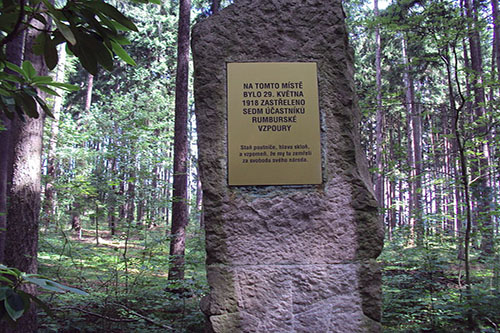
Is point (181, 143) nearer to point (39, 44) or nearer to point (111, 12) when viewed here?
point (39, 44)

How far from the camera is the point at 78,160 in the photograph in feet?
45.5

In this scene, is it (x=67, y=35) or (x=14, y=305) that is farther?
(x=67, y=35)

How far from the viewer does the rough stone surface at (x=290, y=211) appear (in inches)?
104

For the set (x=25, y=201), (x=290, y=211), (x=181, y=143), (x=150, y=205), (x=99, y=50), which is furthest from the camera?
(x=181, y=143)

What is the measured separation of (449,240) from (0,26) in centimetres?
626

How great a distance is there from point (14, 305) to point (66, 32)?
0.95 meters

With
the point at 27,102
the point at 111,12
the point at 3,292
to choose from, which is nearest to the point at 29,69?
the point at 27,102

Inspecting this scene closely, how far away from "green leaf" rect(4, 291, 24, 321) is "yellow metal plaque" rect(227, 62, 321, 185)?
5.80ft

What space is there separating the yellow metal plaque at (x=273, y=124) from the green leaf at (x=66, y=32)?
1.63m

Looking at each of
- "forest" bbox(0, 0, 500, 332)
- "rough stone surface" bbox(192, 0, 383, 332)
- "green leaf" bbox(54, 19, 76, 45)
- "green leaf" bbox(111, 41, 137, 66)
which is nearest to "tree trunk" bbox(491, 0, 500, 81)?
"forest" bbox(0, 0, 500, 332)

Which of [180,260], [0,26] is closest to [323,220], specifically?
[0,26]

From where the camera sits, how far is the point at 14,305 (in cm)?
115

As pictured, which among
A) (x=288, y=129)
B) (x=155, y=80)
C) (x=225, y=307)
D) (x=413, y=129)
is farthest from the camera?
(x=155, y=80)

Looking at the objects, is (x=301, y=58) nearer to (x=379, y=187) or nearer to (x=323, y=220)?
(x=323, y=220)
